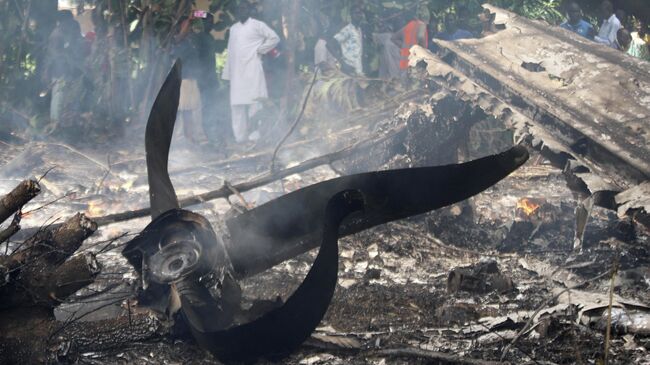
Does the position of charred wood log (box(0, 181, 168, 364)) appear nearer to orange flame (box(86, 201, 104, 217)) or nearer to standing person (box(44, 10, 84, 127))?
orange flame (box(86, 201, 104, 217))

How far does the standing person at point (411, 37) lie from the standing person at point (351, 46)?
650 mm

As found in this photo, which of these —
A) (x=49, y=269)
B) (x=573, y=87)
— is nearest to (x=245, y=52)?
(x=573, y=87)

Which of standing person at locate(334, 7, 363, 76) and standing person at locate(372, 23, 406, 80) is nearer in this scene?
standing person at locate(334, 7, 363, 76)

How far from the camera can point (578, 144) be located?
18.9 ft

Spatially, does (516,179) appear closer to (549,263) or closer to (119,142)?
(549,263)

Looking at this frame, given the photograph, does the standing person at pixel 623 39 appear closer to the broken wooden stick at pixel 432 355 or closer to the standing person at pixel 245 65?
the standing person at pixel 245 65

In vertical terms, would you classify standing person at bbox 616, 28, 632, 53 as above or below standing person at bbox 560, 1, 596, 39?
below

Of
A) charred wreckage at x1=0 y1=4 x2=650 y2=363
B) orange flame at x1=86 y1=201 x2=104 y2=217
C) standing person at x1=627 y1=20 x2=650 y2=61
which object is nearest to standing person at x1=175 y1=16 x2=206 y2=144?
orange flame at x1=86 y1=201 x2=104 y2=217

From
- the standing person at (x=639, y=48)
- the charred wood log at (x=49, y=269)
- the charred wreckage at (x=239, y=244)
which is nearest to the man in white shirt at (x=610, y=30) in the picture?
the standing person at (x=639, y=48)

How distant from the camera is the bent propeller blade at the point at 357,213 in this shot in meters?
4.25

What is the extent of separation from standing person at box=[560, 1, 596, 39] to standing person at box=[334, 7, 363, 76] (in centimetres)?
329

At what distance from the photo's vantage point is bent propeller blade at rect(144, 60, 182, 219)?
500 cm

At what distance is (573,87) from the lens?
21.0ft

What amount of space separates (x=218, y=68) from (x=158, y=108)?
20.9ft
